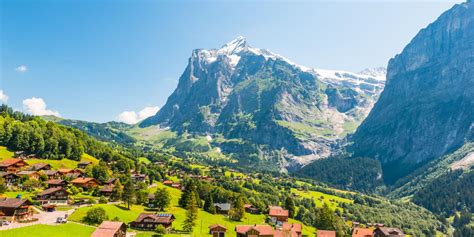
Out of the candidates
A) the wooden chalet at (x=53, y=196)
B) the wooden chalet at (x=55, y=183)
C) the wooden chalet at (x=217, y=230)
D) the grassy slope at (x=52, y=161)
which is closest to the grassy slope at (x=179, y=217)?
the wooden chalet at (x=217, y=230)

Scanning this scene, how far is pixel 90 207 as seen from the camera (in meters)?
116

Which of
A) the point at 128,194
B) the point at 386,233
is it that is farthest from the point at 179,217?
the point at 386,233

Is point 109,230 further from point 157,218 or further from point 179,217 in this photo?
point 179,217

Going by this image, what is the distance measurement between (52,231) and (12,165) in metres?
72.2

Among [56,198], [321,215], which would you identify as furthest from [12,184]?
[321,215]

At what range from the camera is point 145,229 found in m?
113

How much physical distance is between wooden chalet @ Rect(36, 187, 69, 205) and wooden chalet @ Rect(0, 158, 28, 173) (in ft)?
108

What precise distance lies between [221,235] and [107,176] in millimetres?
66374

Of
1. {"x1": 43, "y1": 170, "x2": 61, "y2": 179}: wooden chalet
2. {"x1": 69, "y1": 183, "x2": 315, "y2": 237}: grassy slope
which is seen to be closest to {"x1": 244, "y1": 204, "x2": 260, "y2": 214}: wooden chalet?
{"x1": 69, "y1": 183, "x2": 315, "y2": 237}: grassy slope

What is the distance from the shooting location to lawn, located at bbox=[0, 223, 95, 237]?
84.4 meters

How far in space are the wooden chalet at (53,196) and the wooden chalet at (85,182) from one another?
2082 cm

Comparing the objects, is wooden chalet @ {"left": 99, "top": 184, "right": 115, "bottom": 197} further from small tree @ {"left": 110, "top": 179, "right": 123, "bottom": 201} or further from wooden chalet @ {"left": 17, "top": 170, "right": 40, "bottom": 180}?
wooden chalet @ {"left": 17, "top": 170, "right": 40, "bottom": 180}

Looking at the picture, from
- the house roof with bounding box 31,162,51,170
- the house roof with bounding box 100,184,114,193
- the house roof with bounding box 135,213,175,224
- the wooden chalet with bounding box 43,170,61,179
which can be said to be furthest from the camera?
the house roof with bounding box 31,162,51,170

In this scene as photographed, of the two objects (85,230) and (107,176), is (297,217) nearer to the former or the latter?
(107,176)
